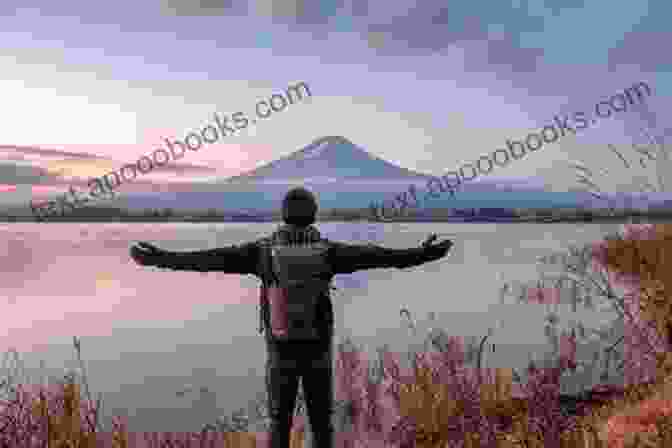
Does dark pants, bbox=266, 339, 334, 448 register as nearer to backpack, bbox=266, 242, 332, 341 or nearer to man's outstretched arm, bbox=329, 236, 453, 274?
backpack, bbox=266, 242, 332, 341

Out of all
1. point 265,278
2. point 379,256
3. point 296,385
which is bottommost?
point 296,385

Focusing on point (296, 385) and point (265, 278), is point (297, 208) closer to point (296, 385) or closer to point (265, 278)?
point (265, 278)

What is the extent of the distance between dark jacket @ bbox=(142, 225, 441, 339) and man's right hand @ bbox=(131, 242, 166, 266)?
0.19 ft

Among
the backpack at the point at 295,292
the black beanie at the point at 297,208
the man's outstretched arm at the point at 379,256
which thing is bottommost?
the backpack at the point at 295,292

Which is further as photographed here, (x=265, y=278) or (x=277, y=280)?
(x=265, y=278)

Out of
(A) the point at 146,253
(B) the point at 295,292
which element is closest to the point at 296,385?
(B) the point at 295,292

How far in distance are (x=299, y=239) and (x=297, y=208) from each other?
0.22 meters

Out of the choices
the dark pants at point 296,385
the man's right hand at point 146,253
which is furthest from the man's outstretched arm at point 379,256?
the man's right hand at point 146,253

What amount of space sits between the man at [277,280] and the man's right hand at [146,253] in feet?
0.09

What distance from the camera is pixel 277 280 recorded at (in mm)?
4070

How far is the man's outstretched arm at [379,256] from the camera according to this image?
4.10 metres

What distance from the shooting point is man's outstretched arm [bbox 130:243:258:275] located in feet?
13.2

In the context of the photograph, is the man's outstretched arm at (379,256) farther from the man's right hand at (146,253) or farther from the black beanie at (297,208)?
the man's right hand at (146,253)

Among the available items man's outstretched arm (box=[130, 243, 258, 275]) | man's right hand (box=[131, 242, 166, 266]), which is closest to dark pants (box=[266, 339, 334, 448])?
man's outstretched arm (box=[130, 243, 258, 275])
